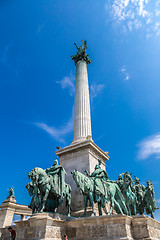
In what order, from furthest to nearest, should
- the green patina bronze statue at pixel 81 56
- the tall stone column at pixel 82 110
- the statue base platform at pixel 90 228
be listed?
the green patina bronze statue at pixel 81 56 < the tall stone column at pixel 82 110 < the statue base platform at pixel 90 228

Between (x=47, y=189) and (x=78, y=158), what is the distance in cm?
505

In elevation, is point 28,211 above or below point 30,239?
above

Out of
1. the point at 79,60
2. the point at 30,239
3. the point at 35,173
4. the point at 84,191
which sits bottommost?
the point at 30,239

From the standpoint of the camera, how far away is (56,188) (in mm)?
12383

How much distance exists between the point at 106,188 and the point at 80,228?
2.97 metres

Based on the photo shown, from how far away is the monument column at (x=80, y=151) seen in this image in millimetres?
15004

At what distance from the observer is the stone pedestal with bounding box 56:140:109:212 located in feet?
49.8

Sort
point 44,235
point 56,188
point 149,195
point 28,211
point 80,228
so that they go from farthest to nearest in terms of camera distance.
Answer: point 28,211 < point 149,195 < point 56,188 < point 80,228 < point 44,235

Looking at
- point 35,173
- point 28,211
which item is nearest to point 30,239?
point 35,173

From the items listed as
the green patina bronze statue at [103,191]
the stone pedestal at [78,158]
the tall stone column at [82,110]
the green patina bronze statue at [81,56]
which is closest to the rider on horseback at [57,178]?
the green patina bronze statue at [103,191]

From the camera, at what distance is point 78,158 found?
1634 centimetres

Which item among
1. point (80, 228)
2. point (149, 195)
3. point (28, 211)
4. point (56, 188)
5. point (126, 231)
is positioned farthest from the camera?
point (28, 211)

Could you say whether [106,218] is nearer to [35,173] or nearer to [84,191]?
[84,191]

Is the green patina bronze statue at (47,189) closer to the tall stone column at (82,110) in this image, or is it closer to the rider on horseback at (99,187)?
the rider on horseback at (99,187)
